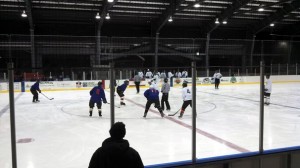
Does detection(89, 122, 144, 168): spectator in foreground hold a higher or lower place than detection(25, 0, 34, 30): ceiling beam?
lower

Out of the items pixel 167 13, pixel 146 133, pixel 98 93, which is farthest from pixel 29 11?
pixel 146 133

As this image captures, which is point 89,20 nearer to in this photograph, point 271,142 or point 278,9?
point 278,9

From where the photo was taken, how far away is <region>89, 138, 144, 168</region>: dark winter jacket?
6.97 ft

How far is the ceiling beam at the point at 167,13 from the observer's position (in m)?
22.4

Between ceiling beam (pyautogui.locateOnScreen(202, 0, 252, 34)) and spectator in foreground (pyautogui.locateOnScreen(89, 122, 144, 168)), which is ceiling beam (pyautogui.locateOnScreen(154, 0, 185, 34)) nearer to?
ceiling beam (pyautogui.locateOnScreen(202, 0, 252, 34))

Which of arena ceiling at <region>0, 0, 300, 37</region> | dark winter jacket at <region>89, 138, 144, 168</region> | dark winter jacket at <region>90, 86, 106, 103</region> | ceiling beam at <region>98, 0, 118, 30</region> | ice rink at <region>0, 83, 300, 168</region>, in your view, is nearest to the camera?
dark winter jacket at <region>89, 138, 144, 168</region>

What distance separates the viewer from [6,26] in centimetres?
2308

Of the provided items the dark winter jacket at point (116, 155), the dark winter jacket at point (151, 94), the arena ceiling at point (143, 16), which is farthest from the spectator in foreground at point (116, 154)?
the arena ceiling at point (143, 16)

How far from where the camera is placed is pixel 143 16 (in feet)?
82.4

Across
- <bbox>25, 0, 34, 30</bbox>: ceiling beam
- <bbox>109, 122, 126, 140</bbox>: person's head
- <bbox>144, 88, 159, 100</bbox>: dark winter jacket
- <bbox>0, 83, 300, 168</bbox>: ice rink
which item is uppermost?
<bbox>25, 0, 34, 30</bbox>: ceiling beam

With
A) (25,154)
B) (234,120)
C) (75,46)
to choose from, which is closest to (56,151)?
(25,154)

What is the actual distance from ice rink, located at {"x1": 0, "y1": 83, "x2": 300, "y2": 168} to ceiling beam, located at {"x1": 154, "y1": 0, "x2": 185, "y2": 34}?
12.9 metres

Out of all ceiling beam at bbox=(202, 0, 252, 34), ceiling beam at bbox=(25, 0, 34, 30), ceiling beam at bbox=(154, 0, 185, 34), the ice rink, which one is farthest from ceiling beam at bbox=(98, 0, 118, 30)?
the ice rink

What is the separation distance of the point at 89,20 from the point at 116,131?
77.0ft
